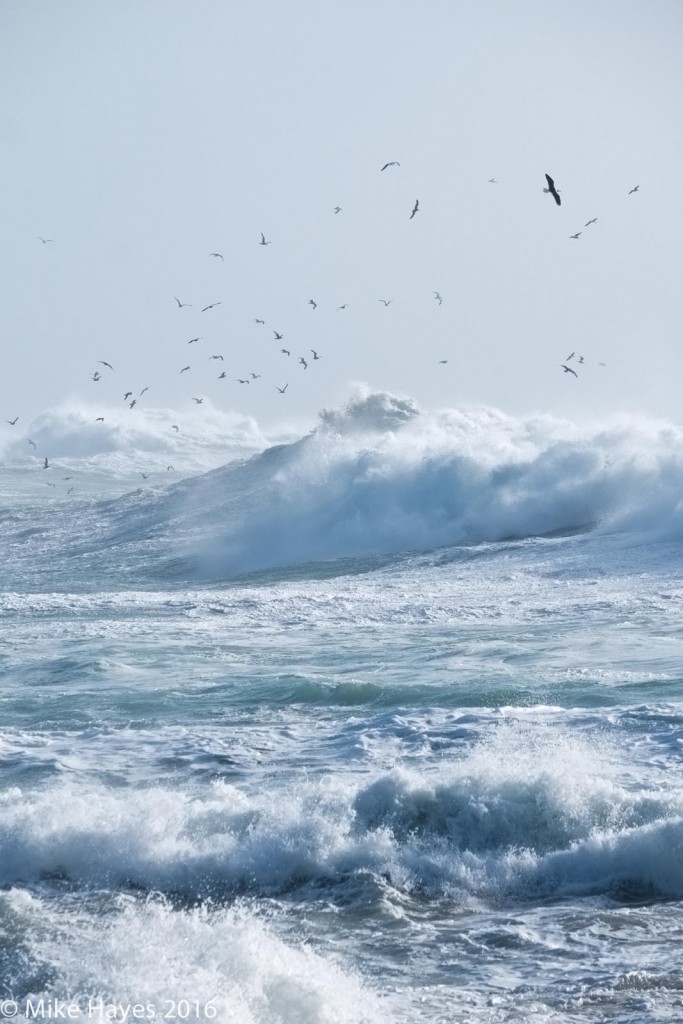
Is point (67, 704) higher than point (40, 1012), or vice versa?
point (67, 704)

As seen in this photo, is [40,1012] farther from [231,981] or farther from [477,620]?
[477,620]

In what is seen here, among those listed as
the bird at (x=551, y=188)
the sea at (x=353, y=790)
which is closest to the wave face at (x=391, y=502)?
the sea at (x=353, y=790)

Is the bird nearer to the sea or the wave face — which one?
the sea

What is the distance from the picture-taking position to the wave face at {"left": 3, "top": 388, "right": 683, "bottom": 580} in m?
30.5

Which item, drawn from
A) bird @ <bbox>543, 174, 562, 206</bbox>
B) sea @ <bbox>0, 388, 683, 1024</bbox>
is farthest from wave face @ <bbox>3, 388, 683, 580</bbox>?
bird @ <bbox>543, 174, 562, 206</bbox>

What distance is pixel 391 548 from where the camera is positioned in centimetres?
3109

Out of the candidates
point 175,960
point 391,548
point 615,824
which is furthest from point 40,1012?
A: point 391,548

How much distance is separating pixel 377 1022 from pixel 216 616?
14521 mm

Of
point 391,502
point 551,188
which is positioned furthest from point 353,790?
point 391,502

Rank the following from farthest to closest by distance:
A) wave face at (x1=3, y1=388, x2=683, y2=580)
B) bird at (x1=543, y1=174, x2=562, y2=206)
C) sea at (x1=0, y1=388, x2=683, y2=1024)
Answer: wave face at (x1=3, y1=388, x2=683, y2=580) → bird at (x1=543, y1=174, x2=562, y2=206) → sea at (x1=0, y1=388, x2=683, y2=1024)

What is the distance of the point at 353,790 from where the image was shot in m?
10.6

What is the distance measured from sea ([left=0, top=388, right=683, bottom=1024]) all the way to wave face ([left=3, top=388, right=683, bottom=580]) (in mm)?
2072

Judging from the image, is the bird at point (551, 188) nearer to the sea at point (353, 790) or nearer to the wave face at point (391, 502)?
the sea at point (353, 790)

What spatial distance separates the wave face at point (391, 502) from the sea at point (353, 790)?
2.07 m
